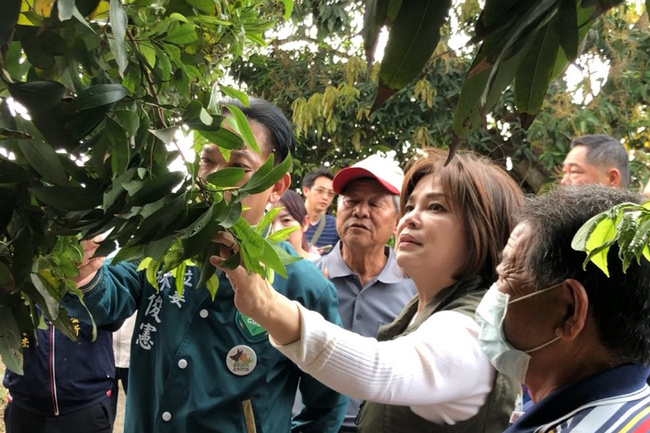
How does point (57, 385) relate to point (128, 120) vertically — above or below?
below

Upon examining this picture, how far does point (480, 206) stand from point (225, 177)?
3.60 ft

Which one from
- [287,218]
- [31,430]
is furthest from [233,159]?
[287,218]

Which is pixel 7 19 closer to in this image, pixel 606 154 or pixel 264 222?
pixel 264 222

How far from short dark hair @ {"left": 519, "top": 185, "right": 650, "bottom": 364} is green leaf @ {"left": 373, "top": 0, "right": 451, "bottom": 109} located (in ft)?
2.99

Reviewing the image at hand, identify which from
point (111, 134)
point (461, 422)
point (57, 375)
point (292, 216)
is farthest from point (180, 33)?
point (292, 216)

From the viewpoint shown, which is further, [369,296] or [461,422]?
[369,296]

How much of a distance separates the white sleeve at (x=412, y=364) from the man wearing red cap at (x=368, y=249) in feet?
3.33

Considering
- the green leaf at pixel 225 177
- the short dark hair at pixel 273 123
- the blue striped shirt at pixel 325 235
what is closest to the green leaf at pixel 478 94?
the green leaf at pixel 225 177

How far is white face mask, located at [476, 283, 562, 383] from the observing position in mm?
1540

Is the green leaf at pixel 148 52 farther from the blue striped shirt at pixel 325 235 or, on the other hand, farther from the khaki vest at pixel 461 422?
the blue striped shirt at pixel 325 235

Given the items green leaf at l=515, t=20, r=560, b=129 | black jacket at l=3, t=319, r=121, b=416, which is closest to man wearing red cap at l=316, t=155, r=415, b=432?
black jacket at l=3, t=319, r=121, b=416

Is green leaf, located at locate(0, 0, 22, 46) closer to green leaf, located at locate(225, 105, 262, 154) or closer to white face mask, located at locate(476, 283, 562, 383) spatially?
green leaf, located at locate(225, 105, 262, 154)

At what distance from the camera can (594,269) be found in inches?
55.4

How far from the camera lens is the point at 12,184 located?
78cm
